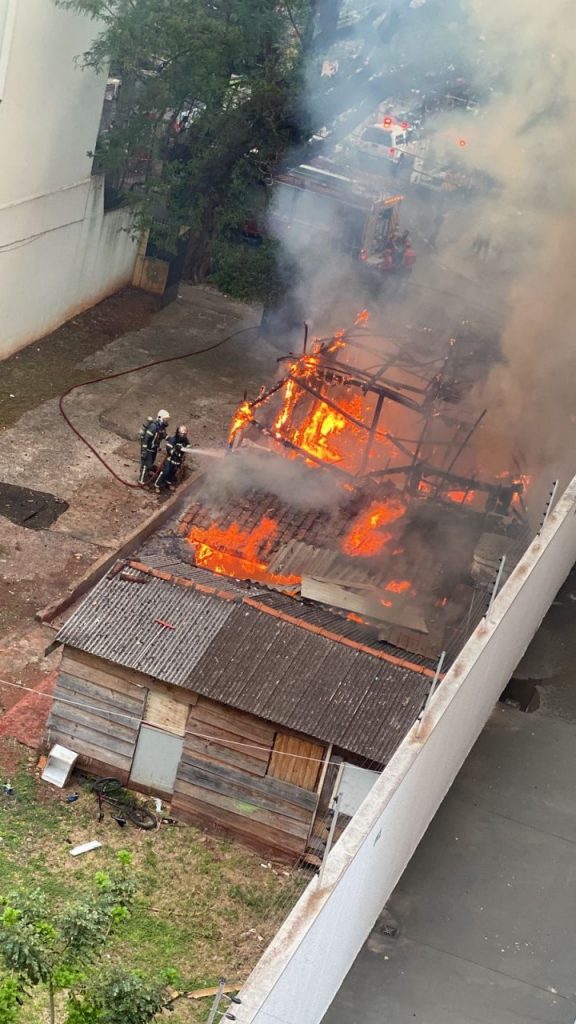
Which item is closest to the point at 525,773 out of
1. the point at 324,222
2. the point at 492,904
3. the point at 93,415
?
the point at 492,904

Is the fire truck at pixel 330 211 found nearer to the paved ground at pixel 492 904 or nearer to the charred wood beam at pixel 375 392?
the charred wood beam at pixel 375 392

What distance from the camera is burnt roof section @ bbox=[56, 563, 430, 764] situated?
1027cm

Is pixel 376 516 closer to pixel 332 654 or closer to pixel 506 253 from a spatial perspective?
pixel 332 654

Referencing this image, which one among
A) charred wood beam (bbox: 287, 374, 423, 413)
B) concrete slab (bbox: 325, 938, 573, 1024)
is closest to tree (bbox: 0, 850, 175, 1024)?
concrete slab (bbox: 325, 938, 573, 1024)

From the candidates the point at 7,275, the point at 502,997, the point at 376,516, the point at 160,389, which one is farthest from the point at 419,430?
the point at 502,997

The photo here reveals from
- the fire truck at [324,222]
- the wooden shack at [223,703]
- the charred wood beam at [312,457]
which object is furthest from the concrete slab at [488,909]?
the fire truck at [324,222]

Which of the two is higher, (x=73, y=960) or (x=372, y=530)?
(x=73, y=960)

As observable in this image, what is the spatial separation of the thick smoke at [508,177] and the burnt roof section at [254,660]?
675cm

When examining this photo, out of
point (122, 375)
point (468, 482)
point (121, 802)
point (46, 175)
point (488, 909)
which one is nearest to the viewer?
point (488, 909)

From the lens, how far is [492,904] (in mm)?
8070

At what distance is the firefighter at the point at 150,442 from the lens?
15.9 meters

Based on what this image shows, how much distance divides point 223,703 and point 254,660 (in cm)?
45

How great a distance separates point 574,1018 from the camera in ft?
24.0

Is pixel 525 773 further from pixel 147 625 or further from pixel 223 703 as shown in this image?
pixel 147 625
